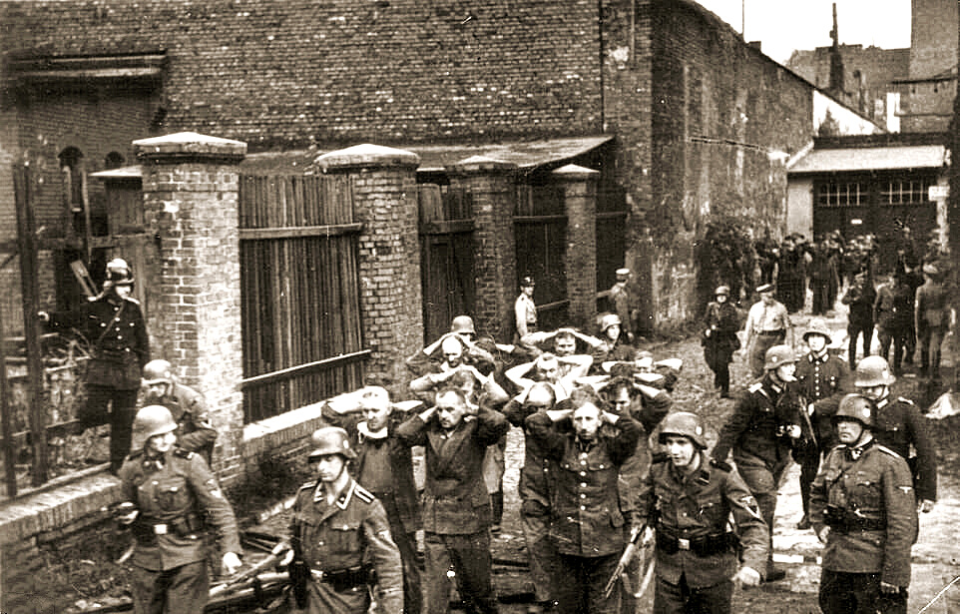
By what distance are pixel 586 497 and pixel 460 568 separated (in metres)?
1.08

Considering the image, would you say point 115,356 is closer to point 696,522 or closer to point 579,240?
point 696,522

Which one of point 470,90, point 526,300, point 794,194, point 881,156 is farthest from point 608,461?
point 881,156

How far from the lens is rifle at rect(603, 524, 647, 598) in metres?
6.17

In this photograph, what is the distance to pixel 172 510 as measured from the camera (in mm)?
5617

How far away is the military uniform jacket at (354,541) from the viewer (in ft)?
17.6

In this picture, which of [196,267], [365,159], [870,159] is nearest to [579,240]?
[365,159]

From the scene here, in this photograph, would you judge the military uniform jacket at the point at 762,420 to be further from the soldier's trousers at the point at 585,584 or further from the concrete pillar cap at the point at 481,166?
the concrete pillar cap at the point at 481,166

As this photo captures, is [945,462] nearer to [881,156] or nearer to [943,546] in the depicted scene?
[943,546]

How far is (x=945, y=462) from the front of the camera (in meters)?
10.9

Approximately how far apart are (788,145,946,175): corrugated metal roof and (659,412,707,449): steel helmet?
94.1ft

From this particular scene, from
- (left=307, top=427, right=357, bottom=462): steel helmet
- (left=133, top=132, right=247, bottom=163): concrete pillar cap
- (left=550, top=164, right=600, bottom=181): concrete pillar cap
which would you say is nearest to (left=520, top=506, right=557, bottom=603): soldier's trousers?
(left=307, top=427, right=357, bottom=462): steel helmet

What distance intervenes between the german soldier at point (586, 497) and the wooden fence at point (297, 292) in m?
3.82

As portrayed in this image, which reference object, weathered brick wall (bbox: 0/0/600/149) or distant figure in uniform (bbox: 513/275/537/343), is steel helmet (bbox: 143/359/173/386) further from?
weathered brick wall (bbox: 0/0/600/149)

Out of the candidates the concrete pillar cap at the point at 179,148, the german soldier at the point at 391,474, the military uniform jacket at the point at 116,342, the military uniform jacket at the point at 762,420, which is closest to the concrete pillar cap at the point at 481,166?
the concrete pillar cap at the point at 179,148
